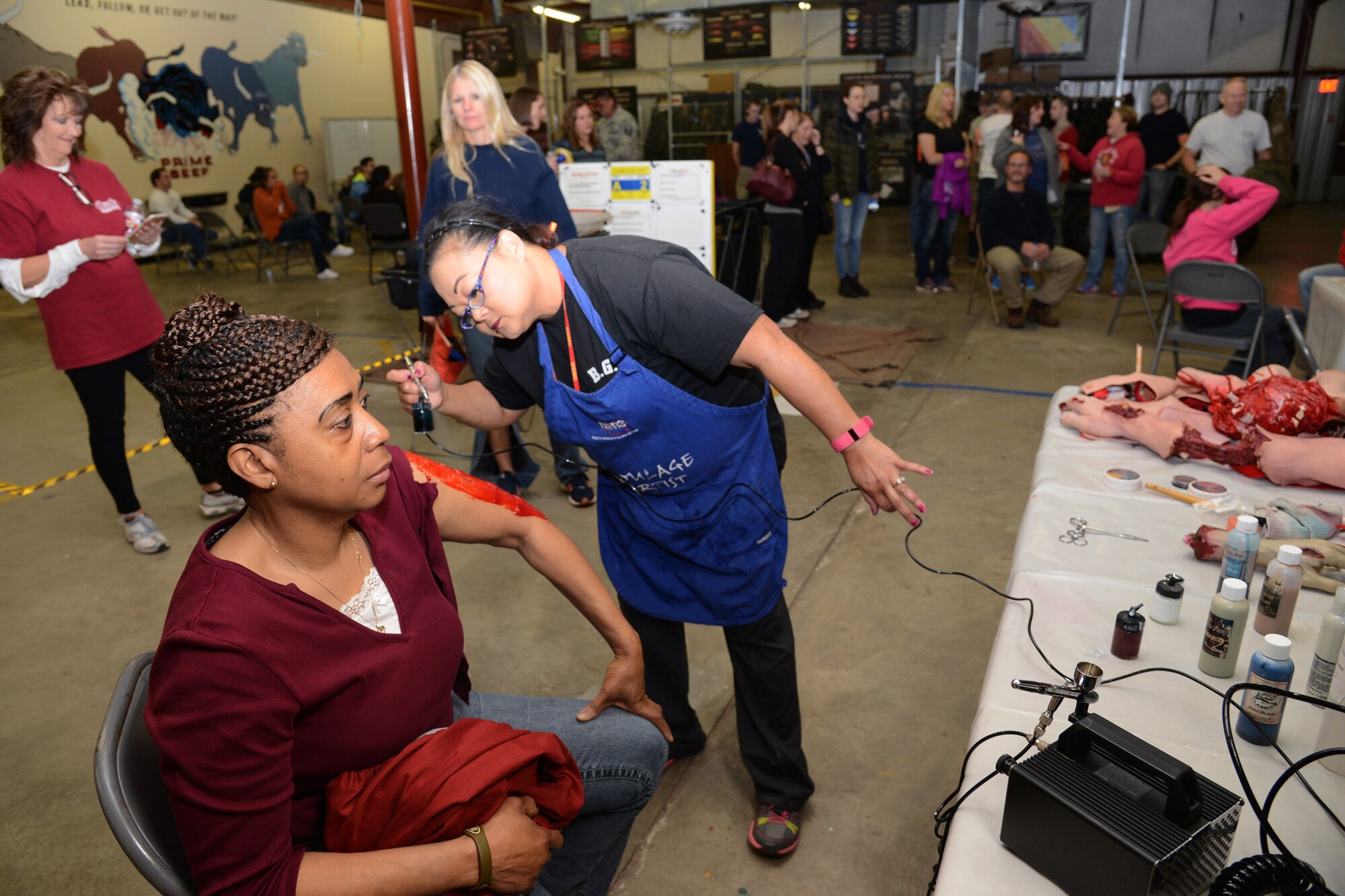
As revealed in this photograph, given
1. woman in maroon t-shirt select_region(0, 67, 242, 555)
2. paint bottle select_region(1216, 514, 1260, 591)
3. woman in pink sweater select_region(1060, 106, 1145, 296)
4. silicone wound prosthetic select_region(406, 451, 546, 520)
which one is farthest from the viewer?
woman in pink sweater select_region(1060, 106, 1145, 296)

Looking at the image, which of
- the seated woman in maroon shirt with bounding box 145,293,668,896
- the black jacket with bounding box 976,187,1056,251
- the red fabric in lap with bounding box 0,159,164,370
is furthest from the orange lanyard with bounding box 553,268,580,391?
the black jacket with bounding box 976,187,1056,251

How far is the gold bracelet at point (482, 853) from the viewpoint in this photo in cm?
114

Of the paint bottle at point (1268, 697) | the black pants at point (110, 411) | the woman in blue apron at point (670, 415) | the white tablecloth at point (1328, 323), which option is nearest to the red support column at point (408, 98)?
the black pants at point (110, 411)

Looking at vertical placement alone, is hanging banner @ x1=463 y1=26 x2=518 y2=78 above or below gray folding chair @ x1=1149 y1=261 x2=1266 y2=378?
above

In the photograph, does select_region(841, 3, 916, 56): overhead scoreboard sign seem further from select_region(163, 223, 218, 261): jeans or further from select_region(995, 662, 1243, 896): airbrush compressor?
select_region(995, 662, 1243, 896): airbrush compressor

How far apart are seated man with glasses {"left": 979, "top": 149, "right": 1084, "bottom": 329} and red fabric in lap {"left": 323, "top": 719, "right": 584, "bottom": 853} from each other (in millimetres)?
6037

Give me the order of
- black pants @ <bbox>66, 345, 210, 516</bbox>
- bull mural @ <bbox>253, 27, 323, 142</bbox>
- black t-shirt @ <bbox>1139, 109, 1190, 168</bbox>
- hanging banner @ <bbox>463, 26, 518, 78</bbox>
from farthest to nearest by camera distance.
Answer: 1. bull mural @ <bbox>253, 27, 323, 142</bbox>
2. hanging banner @ <bbox>463, 26, 518, 78</bbox>
3. black t-shirt @ <bbox>1139, 109, 1190, 168</bbox>
4. black pants @ <bbox>66, 345, 210, 516</bbox>

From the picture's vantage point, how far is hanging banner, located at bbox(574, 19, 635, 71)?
13906 mm

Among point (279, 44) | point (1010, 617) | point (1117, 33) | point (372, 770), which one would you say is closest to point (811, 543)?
point (1010, 617)

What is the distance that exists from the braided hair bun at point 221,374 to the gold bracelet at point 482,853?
1.87 feet

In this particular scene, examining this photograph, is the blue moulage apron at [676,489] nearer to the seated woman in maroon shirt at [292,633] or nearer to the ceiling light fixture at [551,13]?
the seated woman in maroon shirt at [292,633]

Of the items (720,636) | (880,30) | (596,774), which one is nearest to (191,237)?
(880,30)

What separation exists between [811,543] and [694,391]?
1873 mm

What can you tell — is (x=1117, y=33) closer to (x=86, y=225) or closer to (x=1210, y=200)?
(x=1210, y=200)
